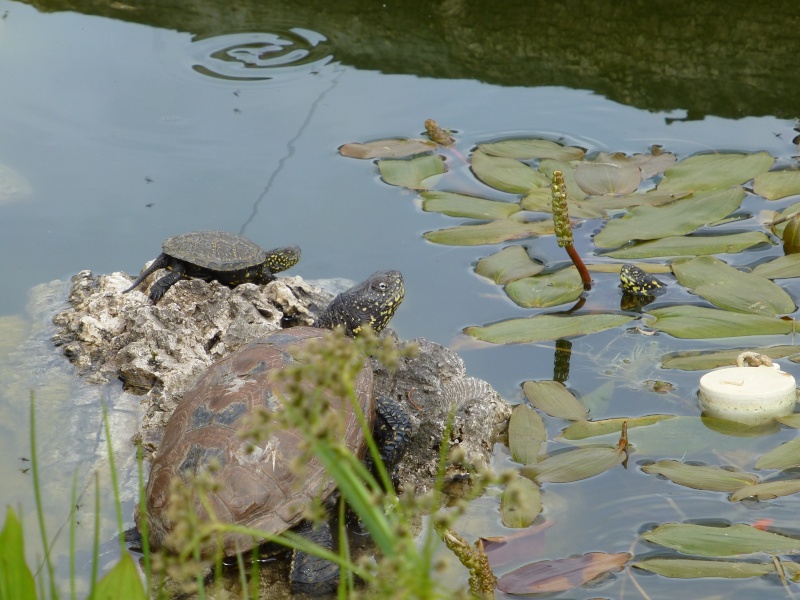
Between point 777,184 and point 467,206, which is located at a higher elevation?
point 777,184

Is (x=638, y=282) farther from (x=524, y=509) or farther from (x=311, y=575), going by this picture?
(x=311, y=575)

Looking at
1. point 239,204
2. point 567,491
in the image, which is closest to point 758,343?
point 567,491

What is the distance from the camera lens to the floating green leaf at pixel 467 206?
402 centimetres

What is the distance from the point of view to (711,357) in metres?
3.06

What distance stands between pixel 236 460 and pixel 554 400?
1.09m

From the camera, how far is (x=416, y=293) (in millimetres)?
3553

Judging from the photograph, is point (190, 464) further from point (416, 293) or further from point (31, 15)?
point (31, 15)

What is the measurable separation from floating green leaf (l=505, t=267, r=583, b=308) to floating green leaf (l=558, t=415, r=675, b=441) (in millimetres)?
746

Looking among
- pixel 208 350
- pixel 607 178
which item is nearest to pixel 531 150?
pixel 607 178

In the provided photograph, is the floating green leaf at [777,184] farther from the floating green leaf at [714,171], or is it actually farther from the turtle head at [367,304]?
the turtle head at [367,304]

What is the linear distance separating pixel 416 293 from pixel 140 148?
1788mm

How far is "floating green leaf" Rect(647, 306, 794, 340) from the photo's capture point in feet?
10.4

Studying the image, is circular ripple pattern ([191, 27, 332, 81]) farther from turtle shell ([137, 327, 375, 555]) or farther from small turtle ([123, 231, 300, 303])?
turtle shell ([137, 327, 375, 555])

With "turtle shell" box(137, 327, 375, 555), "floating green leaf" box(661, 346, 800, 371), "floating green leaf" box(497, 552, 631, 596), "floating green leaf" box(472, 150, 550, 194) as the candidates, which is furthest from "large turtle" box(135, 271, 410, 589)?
"floating green leaf" box(472, 150, 550, 194)
